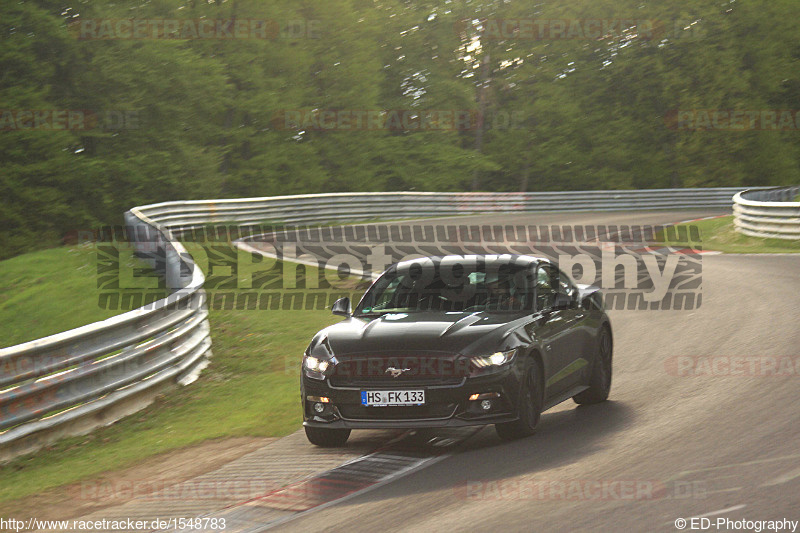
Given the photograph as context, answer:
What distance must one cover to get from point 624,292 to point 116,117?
113 ft

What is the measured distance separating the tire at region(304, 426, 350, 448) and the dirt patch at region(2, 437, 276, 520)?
564 mm

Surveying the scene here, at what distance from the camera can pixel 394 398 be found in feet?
27.0

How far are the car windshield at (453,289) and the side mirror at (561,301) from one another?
20 cm

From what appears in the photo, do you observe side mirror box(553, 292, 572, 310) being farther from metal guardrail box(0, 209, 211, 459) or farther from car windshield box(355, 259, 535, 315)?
metal guardrail box(0, 209, 211, 459)

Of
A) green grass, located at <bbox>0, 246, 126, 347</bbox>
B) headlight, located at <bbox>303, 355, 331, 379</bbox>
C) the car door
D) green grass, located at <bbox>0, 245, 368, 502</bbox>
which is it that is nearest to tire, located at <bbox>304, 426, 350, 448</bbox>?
headlight, located at <bbox>303, 355, 331, 379</bbox>

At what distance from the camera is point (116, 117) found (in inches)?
1865

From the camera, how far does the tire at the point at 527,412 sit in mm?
8453

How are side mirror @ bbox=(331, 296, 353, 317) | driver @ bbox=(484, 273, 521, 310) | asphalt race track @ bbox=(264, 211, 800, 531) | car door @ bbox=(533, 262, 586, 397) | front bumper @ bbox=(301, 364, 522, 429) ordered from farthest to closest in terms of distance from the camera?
1. side mirror @ bbox=(331, 296, 353, 317)
2. driver @ bbox=(484, 273, 521, 310)
3. car door @ bbox=(533, 262, 586, 397)
4. front bumper @ bbox=(301, 364, 522, 429)
5. asphalt race track @ bbox=(264, 211, 800, 531)

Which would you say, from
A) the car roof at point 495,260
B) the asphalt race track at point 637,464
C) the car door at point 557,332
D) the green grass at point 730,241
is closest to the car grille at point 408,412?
the asphalt race track at point 637,464

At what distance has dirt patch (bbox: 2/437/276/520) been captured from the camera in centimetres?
745

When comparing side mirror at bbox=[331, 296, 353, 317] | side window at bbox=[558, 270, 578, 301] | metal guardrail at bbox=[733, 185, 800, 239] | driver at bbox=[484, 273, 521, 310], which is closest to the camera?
driver at bbox=[484, 273, 521, 310]

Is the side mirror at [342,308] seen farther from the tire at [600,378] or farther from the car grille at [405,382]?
the tire at [600,378]

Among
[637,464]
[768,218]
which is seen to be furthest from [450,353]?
[768,218]

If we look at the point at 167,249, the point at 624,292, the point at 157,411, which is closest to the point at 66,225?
the point at 167,249
